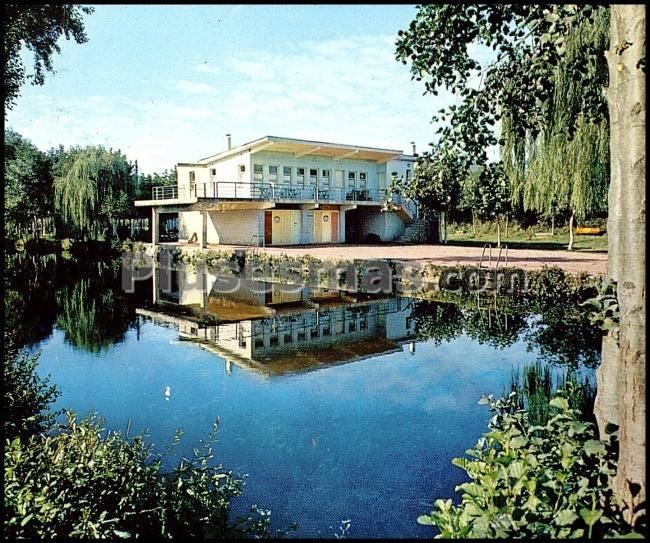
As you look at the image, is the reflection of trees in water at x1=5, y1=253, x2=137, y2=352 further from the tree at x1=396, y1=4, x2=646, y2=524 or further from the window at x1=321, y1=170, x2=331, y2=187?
the window at x1=321, y1=170, x2=331, y2=187

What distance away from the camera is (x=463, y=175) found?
3.20m

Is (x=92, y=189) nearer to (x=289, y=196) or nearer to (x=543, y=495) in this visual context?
(x=289, y=196)

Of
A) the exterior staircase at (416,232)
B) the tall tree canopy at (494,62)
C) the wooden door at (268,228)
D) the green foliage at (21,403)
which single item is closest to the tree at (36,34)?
the green foliage at (21,403)

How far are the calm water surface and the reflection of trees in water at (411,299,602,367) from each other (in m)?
0.07

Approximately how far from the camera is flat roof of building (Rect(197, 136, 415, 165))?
2695 cm

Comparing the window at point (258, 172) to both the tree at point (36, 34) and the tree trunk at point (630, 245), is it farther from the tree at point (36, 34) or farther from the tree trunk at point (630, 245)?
the tree trunk at point (630, 245)

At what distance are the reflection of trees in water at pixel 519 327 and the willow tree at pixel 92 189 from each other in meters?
22.0

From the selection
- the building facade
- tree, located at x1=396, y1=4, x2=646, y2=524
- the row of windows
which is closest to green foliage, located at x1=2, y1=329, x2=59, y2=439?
tree, located at x1=396, y1=4, x2=646, y2=524

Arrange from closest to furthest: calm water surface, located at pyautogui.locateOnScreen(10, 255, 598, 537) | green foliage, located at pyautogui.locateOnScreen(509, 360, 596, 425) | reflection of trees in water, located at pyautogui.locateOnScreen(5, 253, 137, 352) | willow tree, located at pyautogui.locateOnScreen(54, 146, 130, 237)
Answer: calm water surface, located at pyautogui.locateOnScreen(10, 255, 598, 537)
green foliage, located at pyautogui.locateOnScreen(509, 360, 596, 425)
reflection of trees in water, located at pyautogui.locateOnScreen(5, 253, 137, 352)
willow tree, located at pyautogui.locateOnScreen(54, 146, 130, 237)

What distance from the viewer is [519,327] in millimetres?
11562

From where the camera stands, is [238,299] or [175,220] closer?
[238,299]

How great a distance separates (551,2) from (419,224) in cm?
3003

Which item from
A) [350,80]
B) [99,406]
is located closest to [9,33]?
[350,80]

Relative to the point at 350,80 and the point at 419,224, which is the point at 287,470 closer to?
the point at 350,80
